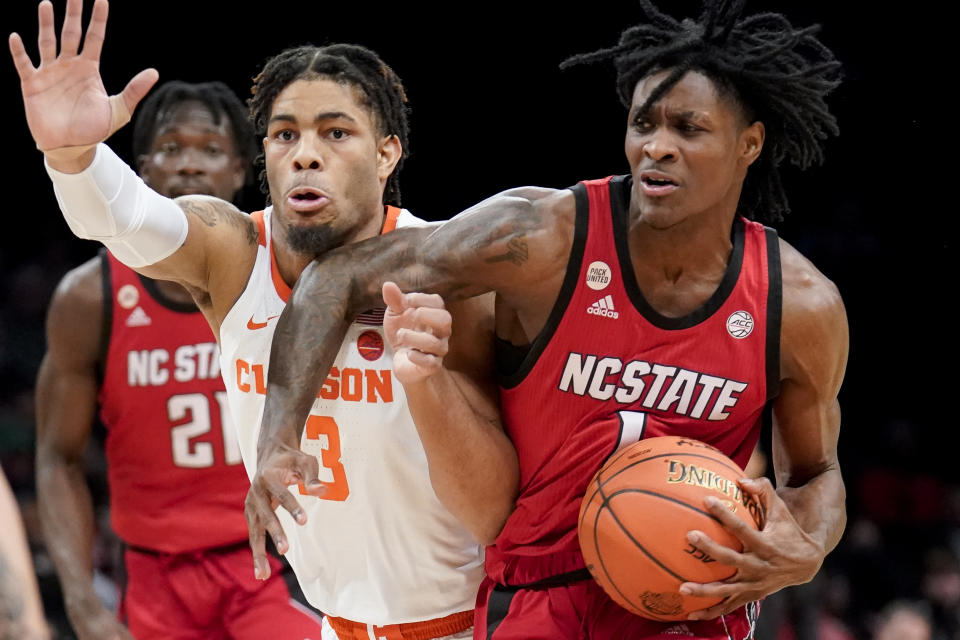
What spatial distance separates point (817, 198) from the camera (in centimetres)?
1020

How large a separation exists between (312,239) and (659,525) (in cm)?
120

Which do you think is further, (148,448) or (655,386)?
(148,448)

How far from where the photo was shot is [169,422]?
4535 millimetres

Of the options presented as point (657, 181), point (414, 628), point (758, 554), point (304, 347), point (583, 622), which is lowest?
point (414, 628)

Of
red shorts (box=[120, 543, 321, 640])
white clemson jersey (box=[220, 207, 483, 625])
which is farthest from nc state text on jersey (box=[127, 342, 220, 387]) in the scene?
white clemson jersey (box=[220, 207, 483, 625])

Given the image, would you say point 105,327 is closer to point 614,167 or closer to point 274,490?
point 274,490

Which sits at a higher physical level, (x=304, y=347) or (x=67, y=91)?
(x=67, y=91)

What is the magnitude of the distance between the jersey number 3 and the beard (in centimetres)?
46

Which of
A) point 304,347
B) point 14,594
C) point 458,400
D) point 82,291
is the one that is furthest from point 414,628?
point 14,594

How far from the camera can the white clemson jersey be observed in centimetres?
341

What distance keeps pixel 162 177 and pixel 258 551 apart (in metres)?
2.17

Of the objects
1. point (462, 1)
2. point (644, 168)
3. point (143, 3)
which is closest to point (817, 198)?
point (462, 1)

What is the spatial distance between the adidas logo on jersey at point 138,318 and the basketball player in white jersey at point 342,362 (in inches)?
40.8

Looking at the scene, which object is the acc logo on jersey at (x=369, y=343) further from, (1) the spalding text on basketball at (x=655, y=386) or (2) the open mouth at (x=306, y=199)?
(1) the spalding text on basketball at (x=655, y=386)
